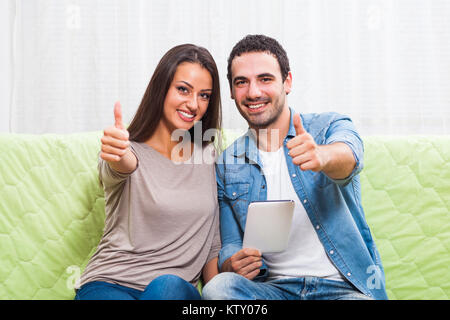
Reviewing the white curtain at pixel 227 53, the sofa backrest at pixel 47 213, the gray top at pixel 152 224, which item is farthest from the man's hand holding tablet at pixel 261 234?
the white curtain at pixel 227 53

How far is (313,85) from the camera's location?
5.19ft

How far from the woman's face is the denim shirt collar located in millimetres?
167

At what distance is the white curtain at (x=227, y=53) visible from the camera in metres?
1.57

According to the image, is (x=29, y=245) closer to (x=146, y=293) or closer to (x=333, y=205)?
(x=146, y=293)

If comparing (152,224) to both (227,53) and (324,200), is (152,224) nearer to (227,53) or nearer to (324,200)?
(324,200)

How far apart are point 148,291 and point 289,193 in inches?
17.8

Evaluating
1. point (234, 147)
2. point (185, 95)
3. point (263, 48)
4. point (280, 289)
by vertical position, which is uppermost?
point (263, 48)

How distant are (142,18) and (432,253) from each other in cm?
132

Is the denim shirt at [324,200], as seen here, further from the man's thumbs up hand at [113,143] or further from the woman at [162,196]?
the man's thumbs up hand at [113,143]

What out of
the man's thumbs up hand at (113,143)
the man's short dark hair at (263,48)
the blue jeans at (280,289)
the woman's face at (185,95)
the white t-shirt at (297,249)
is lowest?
the blue jeans at (280,289)

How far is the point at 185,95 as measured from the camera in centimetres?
112

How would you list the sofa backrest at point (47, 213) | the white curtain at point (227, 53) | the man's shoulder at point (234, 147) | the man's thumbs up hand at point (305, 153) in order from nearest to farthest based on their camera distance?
the man's thumbs up hand at point (305, 153), the sofa backrest at point (47, 213), the man's shoulder at point (234, 147), the white curtain at point (227, 53)

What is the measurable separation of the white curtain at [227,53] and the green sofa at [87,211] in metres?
0.35

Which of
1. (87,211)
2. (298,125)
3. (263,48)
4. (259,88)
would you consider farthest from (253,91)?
(87,211)
